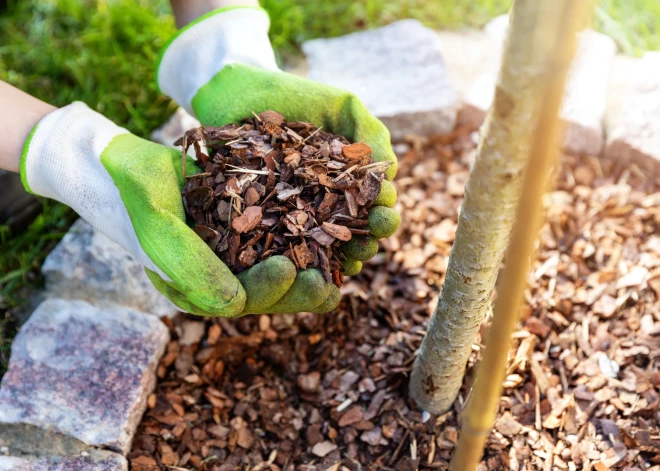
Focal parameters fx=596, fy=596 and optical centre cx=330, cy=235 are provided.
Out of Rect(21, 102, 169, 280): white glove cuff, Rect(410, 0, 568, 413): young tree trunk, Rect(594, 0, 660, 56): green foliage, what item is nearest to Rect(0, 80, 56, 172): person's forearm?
Rect(21, 102, 169, 280): white glove cuff

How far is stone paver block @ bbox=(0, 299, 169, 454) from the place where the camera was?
5.63 ft

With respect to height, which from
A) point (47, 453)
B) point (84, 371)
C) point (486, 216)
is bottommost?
point (47, 453)

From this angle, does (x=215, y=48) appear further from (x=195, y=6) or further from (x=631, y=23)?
(x=631, y=23)

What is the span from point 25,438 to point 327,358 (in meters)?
0.92

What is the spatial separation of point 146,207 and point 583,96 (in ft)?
6.30

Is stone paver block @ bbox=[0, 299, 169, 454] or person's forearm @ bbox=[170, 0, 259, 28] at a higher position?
person's forearm @ bbox=[170, 0, 259, 28]

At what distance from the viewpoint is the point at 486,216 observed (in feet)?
4.02

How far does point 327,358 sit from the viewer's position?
1978 millimetres

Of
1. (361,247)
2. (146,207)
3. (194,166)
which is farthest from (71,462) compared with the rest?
(361,247)

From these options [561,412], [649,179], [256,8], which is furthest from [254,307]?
[649,179]

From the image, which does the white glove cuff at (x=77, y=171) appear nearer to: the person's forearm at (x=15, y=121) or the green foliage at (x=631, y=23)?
the person's forearm at (x=15, y=121)

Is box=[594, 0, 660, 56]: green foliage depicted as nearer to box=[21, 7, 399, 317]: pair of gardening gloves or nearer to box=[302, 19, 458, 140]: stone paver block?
box=[302, 19, 458, 140]: stone paver block

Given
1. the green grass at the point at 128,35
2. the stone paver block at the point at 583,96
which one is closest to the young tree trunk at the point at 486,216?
the stone paver block at the point at 583,96

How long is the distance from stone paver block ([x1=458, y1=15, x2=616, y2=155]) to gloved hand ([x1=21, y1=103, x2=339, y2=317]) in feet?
4.51
